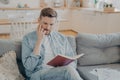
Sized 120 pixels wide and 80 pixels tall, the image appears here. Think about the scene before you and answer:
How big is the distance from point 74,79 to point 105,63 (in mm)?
931

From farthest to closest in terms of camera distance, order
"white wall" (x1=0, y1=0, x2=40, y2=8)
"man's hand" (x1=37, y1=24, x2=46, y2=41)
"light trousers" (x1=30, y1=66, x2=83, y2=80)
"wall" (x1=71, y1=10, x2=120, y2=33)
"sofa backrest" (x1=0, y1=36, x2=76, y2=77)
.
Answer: "white wall" (x1=0, y1=0, x2=40, y2=8) < "wall" (x1=71, y1=10, x2=120, y2=33) < "sofa backrest" (x1=0, y1=36, x2=76, y2=77) < "man's hand" (x1=37, y1=24, x2=46, y2=41) < "light trousers" (x1=30, y1=66, x2=83, y2=80)

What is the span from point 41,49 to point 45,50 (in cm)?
6

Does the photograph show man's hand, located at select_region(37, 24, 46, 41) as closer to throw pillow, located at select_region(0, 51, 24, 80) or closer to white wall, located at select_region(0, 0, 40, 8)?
throw pillow, located at select_region(0, 51, 24, 80)

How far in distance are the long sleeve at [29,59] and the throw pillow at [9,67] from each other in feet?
0.48

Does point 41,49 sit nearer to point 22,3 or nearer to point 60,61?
point 60,61

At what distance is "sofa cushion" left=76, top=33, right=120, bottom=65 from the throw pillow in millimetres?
816

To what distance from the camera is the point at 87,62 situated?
7.96ft

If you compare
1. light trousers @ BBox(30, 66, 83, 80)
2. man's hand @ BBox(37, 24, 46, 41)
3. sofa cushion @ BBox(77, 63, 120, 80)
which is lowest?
sofa cushion @ BBox(77, 63, 120, 80)

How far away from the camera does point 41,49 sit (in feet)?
6.43

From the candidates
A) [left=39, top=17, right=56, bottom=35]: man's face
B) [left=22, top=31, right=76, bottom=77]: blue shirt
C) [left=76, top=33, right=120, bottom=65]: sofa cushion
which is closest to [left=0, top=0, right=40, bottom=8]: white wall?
[left=76, top=33, right=120, bottom=65]: sofa cushion

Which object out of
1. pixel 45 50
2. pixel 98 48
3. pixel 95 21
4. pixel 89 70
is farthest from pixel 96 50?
pixel 95 21

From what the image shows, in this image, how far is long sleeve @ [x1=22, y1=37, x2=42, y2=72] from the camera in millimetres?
1799

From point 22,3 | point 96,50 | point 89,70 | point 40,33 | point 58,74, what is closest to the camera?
point 58,74

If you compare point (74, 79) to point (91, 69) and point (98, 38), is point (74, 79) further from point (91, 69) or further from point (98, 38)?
point (98, 38)
